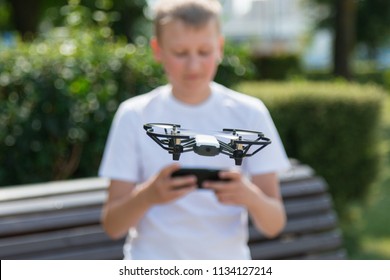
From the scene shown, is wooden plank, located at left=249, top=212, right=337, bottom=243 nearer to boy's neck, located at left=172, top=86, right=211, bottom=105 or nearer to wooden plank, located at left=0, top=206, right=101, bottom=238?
wooden plank, located at left=0, top=206, right=101, bottom=238

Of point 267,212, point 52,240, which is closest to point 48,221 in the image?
point 52,240

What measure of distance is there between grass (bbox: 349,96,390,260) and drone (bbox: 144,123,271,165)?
247 centimetres

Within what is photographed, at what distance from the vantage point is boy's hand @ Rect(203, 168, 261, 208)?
122cm

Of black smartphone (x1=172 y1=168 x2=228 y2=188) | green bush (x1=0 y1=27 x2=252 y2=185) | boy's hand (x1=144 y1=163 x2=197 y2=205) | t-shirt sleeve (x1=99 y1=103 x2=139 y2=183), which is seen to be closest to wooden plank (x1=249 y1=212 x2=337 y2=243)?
green bush (x1=0 y1=27 x2=252 y2=185)

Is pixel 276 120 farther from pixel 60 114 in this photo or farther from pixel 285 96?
pixel 60 114

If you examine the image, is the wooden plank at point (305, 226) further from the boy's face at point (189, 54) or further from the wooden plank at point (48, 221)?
the boy's face at point (189, 54)

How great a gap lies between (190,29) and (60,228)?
5.29 ft

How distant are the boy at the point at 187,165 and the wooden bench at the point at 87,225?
96cm

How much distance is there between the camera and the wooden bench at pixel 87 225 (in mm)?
2545

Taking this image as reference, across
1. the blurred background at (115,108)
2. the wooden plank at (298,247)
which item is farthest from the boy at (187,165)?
the wooden plank at (298,247)

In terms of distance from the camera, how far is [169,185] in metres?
1.21

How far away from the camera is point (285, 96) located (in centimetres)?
548

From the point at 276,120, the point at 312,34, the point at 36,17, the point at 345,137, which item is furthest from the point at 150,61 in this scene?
the point at 312,34

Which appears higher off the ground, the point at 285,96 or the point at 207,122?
the point at 207,122
